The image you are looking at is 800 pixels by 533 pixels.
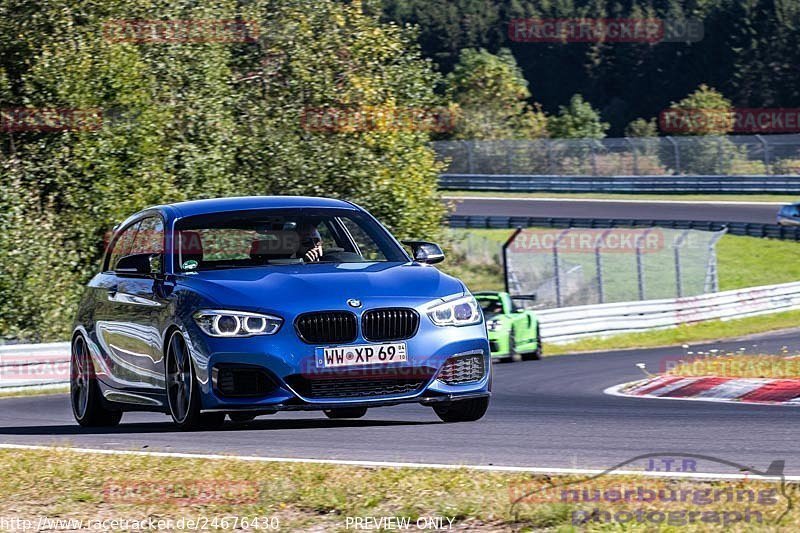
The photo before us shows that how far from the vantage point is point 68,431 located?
1005 cm

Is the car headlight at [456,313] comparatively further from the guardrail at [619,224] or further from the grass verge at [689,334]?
the guardrail at [619,224]

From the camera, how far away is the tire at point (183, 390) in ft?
27.0

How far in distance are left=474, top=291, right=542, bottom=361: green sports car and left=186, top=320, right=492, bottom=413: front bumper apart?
45.1 feet

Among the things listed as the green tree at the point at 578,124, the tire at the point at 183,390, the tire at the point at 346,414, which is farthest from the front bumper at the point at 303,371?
the green tree at the point at 578,124

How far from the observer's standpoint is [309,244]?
9156mm

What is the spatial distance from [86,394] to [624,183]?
167 ft

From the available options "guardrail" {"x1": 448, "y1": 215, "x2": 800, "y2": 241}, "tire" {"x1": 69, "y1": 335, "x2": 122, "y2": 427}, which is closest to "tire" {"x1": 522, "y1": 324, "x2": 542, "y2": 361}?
"tire" {"x1": 69, "y1": 335, "x2": 122, "y2": 427}

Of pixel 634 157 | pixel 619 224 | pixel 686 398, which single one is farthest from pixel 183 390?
pixel 634 157

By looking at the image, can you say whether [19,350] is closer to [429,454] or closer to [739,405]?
[739,405]

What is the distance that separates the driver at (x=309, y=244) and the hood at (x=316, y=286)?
0.37 m

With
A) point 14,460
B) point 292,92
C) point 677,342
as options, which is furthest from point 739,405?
point 292,92

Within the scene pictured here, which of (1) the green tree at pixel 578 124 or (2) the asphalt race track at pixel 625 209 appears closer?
(2) the asphalt race track at pixel 625 209

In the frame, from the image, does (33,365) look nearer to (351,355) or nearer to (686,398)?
(686,398)

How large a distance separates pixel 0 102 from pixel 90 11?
3.02 meters
